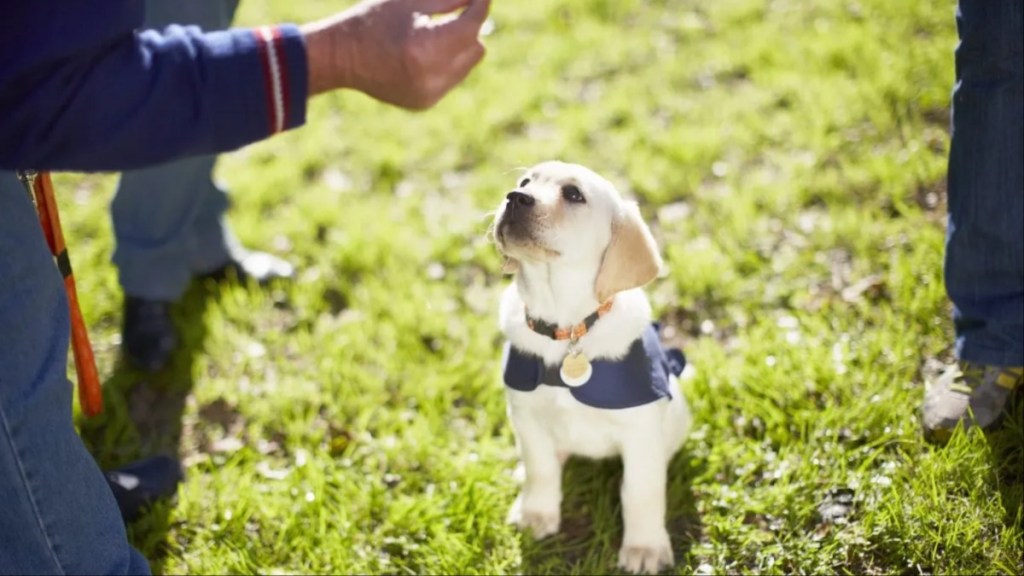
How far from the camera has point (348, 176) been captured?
4.95 m

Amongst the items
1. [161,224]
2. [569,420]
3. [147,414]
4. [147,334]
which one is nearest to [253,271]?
[161,224]

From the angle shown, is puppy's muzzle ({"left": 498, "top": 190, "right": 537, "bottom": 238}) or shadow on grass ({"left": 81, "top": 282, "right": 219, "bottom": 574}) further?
shadow on grass ({"left": 81, "top": 282, "right": 219, "bottom": 574})

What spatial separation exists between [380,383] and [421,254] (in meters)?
0.83

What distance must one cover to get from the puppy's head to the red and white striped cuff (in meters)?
0.83

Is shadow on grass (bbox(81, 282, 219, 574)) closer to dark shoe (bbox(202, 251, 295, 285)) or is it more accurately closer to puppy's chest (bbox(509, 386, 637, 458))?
dark shoe (bbox(202, 251, 295, 285))

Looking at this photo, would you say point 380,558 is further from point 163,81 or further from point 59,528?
point 163,81

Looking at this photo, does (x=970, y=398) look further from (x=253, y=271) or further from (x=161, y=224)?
(x=161, y=224)

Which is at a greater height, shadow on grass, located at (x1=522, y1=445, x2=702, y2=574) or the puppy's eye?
the puppy's eye

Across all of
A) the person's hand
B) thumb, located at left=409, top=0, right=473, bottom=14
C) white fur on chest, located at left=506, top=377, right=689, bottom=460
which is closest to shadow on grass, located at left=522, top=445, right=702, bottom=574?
white fur on chest, located at left=506, top=377, right=689, bottom=460

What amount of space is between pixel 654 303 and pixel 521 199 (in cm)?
144

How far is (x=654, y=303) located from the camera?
3.79 metres

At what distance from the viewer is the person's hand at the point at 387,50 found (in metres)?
1.82

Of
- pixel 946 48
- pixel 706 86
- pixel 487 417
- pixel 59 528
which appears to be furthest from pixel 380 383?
pixel 946 48

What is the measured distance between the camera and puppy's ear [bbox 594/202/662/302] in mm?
2447
